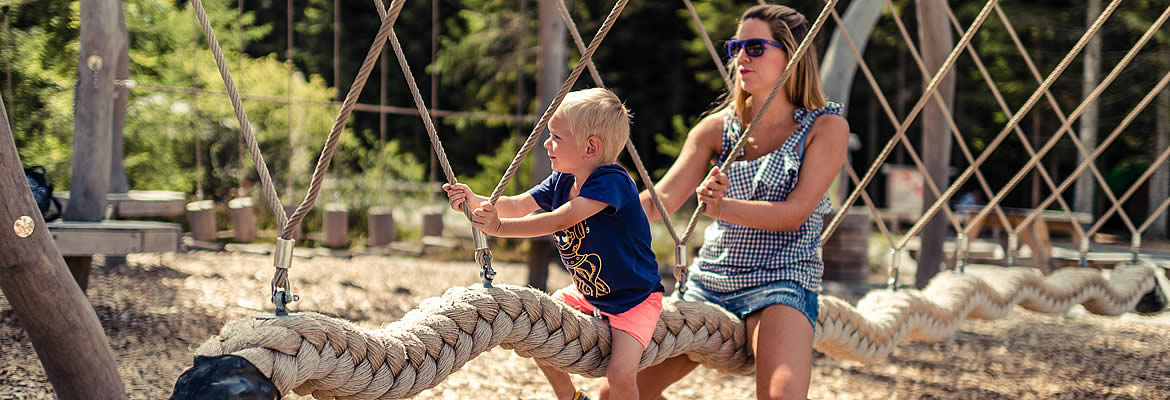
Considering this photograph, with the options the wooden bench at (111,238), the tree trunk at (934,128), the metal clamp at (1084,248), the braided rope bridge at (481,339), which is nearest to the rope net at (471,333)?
the braided rope bridge at (481,339)

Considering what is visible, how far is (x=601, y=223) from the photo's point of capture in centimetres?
170

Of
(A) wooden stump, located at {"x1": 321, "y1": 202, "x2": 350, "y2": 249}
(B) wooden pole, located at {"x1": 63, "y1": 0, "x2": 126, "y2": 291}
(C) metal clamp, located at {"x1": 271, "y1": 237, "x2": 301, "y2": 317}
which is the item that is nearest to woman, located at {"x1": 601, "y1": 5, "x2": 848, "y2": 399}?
(C) metal clamp, located at {"x1": 271, "y1": 237, "x2": 301, "y2": 317}

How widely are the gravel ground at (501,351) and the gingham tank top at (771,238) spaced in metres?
1.08

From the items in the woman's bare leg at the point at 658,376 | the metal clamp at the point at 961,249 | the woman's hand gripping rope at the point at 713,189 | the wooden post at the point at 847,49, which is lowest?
the woman's bare leg at the point at 658,376

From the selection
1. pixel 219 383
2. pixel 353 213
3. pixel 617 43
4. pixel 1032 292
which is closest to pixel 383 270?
pixel 353 213

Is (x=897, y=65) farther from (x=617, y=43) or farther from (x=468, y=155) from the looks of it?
(x=468, y=155)

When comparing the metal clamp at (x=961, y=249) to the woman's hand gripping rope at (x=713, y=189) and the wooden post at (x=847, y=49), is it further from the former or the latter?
the wooden post at (x=847, y=49)

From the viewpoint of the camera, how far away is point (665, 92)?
1808 centimetres

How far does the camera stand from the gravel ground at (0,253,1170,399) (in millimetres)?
3375

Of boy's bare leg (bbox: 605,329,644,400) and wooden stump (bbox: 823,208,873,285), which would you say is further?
wooden stump (bbox: 823,208,873,285)

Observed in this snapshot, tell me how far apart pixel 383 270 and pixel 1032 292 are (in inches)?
181

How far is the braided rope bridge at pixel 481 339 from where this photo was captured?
1.25 meters

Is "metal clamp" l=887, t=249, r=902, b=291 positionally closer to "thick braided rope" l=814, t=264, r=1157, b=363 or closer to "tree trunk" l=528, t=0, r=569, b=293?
"thick braided rope" l=814, t=264, r=1157, b=363

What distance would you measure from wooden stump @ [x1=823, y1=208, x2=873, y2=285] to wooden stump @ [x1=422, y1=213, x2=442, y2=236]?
127 inches
